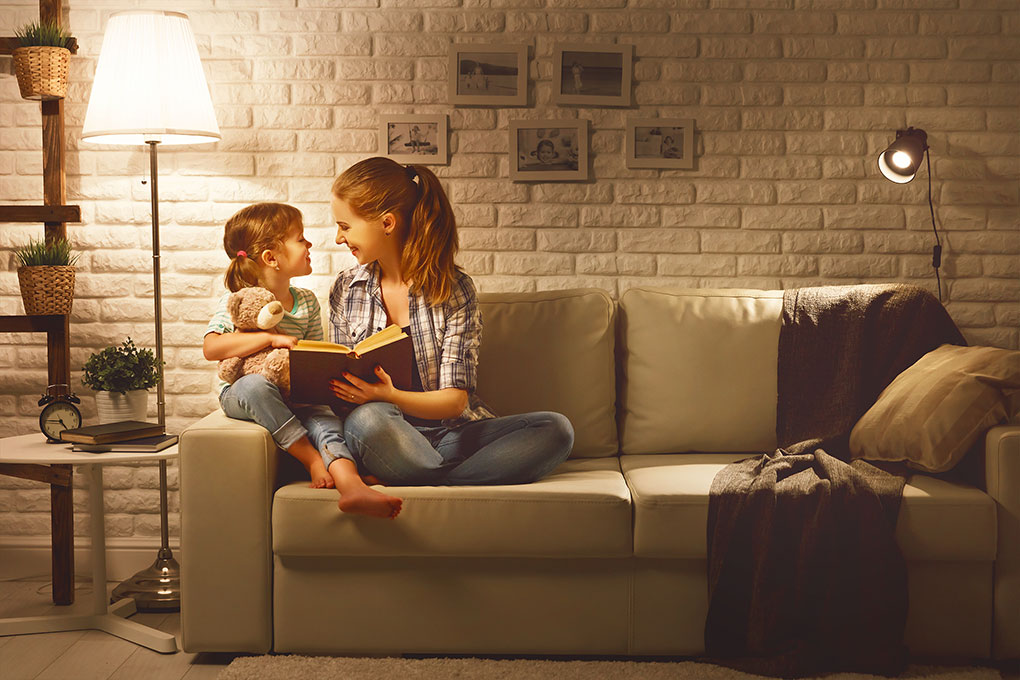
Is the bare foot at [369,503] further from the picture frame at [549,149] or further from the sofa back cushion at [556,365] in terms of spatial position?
the picture frame at [549,149]

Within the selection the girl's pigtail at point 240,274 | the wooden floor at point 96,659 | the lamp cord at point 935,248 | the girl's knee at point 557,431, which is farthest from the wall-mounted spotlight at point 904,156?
the wooden floor at point 96,659

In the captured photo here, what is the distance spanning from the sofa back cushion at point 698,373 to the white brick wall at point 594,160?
26 cm

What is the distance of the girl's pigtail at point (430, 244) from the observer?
7.55 ft

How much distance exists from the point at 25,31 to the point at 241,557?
1709 millimetres

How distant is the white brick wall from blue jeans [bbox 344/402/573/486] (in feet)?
2.68

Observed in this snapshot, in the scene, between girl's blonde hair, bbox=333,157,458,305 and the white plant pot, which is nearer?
girl's blonde hair, bbox=333,157,458,305

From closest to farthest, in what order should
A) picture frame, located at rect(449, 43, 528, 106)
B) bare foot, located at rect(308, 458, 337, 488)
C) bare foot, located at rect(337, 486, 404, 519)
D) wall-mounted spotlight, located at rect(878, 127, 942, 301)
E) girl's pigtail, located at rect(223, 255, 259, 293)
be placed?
bare foot, located at rect(337, 486, 404, 519) < bare foot, located at rect(308, 458, 337, 488) < girl's pigtail, located at rect(223, 255, 259, 293) < wall-mounted spotlight, located at rect(878, 127, 942, 301) < picture frame, located at rect(449, 43, 528, 106)

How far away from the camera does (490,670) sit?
203cm

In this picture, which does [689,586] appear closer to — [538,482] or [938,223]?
[538,482]

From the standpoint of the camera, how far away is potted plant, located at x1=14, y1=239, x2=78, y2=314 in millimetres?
2539

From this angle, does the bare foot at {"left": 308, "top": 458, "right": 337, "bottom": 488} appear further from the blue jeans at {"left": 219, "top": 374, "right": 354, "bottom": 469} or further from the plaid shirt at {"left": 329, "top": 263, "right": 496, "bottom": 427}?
the plaid shirt at {"left": 329, "top": 263, "right": 496, "bottom": 427}

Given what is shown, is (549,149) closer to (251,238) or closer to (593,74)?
(593,74)

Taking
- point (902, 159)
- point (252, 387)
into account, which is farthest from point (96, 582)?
point (902, 159)

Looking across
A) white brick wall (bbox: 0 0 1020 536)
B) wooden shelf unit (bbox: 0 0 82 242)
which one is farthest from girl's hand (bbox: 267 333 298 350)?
wooden shelf unit (bbox: 0 0 82 242)
